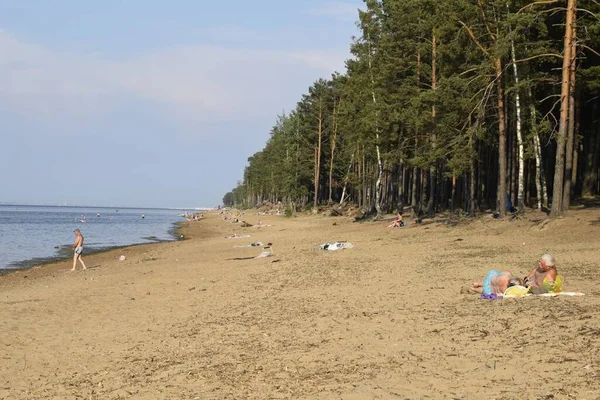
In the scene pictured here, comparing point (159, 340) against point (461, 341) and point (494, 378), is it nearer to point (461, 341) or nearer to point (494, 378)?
point (461, 341)

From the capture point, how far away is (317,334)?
9.77 m

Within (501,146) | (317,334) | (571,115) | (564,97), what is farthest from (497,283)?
(501,146)

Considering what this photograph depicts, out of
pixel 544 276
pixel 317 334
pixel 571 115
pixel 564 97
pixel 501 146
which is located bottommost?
pixel 317 334

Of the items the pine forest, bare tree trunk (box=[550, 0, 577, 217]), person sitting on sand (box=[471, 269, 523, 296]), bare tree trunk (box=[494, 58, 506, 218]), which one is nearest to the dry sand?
person sitting on sand (box=[471, 269, 523, 296])

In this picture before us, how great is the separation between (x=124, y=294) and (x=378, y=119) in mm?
25037

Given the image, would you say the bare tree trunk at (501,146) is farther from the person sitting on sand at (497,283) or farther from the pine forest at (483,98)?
the person sitting on sand at (497,283)

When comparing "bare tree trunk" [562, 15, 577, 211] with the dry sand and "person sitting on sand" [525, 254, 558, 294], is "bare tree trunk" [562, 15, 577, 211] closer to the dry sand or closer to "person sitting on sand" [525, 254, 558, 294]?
the dry sand

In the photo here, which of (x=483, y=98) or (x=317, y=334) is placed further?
(x=483, y=98)

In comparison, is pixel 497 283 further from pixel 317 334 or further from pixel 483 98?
pixel 483 98

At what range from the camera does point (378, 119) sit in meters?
38.4

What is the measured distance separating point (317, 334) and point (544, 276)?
4545 mm

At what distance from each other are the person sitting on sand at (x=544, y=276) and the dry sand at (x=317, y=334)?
596 millimetres

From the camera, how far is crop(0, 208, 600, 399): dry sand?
6.94 meters

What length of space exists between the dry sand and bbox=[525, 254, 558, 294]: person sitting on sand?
1.96ft
